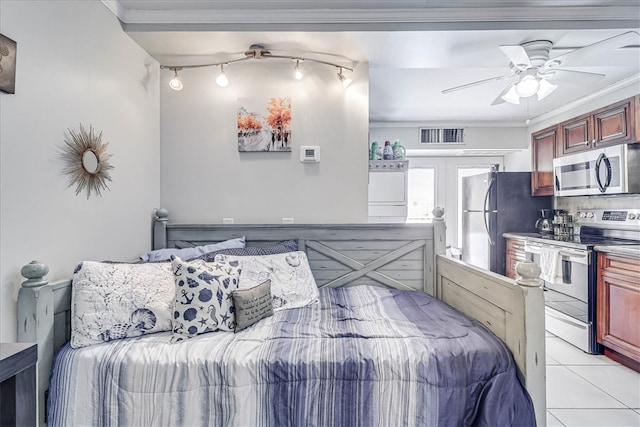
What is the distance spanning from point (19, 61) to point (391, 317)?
2025 mm

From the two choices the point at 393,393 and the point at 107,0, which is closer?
the point at 393,393

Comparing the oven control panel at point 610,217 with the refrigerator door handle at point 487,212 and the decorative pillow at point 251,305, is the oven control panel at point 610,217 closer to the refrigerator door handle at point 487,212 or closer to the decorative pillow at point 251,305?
the refrigerator door handle at point 487,212

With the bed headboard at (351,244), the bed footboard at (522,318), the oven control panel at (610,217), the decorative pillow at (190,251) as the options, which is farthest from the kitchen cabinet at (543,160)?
the decorative pillow at (190,251)

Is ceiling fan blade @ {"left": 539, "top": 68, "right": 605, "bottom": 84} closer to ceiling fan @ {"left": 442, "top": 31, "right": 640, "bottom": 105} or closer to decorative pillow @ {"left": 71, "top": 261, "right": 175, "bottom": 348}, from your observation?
ceiling fan @ {"left": 442, "top": 31, "right": 640, "bottom": 105}

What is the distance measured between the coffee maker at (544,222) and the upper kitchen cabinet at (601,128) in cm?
76

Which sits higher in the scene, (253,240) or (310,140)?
(310,140)

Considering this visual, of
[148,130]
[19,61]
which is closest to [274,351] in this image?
[19,61]

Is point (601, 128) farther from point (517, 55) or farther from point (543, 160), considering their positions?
point (517, 55)

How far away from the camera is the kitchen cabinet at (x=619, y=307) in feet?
7.86

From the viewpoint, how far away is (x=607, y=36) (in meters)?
2.21

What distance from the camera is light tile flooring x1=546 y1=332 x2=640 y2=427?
1922 mm

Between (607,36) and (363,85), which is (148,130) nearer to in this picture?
(363,85)

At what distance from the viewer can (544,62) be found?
2381 mm

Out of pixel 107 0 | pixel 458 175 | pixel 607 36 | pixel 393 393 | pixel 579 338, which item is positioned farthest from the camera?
pixel 458 175
